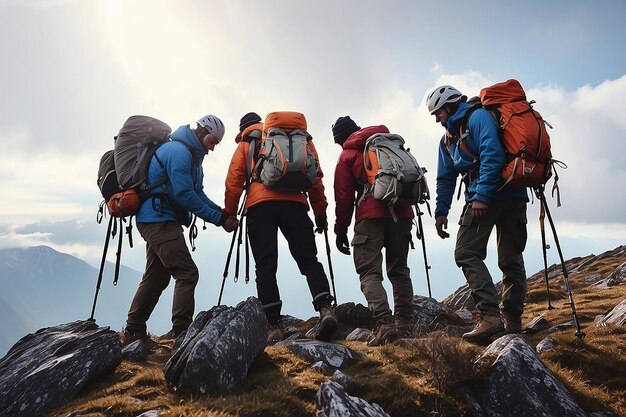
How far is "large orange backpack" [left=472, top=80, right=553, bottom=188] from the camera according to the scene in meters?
7.43

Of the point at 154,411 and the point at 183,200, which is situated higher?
the point at 183,200

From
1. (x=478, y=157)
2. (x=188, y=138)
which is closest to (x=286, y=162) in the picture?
(x=188, y=138)

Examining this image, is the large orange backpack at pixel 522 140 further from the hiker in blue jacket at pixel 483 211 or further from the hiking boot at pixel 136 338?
the hiking boot at pixel 136 338

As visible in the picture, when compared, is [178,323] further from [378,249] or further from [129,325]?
[378,249]

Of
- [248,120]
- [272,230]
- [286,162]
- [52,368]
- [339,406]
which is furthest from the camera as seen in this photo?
[248,120]

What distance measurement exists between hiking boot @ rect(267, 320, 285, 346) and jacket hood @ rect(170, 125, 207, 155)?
421 cm

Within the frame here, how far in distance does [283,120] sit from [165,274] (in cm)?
428

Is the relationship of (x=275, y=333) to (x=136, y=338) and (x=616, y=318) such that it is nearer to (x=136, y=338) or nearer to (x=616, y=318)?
(x=136, y=338)

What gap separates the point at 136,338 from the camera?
32.1 feet

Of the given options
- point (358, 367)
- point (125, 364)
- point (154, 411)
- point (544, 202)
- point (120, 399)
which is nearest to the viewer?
point (154, 411)

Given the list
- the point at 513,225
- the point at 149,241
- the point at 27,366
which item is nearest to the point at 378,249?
the point at 513,225

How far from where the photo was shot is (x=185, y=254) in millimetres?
9602

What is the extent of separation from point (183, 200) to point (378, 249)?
166 inches

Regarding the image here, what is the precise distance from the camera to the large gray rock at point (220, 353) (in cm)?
575
